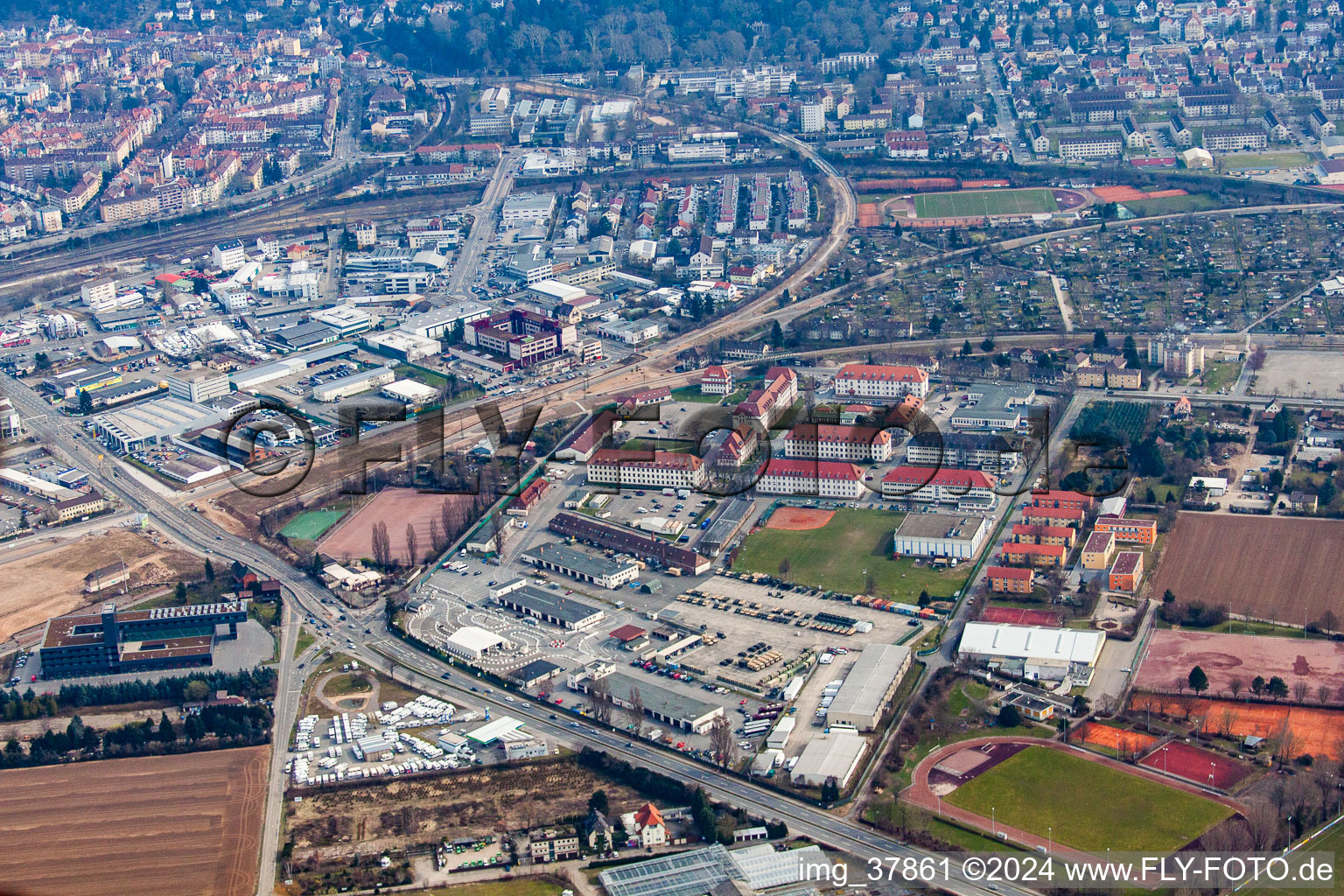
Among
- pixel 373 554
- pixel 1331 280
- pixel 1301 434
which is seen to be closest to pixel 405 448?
pixel 373 554

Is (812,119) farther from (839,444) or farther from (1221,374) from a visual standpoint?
(839,444)

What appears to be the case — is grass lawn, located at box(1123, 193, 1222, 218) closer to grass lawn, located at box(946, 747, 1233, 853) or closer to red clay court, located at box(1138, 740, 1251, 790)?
red clay court, located at box(1138, 740, 1251, 790)

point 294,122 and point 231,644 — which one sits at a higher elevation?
point 294,122

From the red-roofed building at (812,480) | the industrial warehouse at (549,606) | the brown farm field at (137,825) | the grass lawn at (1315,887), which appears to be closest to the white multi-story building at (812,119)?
the red-roofed building at (812,480)

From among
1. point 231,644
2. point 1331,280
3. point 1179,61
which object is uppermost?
point 1179,61

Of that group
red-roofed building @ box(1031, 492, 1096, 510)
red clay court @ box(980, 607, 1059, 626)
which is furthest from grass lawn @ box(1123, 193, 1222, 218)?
red clay court @ box(980, 607, 1059, 626)

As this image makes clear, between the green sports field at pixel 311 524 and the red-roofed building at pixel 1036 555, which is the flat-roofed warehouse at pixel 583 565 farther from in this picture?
the red-roofed building at pixel 1036 555

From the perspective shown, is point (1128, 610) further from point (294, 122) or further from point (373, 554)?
point (294, 122)
